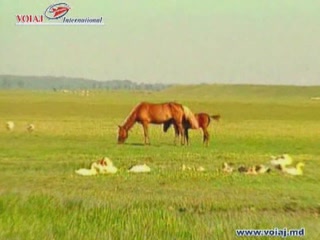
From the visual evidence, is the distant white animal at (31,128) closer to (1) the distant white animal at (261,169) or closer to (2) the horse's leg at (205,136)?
(2) the horse's leg at (205,136)

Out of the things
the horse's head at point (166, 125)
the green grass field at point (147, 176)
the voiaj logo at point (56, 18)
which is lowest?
the green grass field at point (147, 176)

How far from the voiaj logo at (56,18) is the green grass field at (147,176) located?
0.65 metres

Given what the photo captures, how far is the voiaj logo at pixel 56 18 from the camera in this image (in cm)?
457

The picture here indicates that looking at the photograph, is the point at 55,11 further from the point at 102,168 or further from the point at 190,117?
the point at 190,117

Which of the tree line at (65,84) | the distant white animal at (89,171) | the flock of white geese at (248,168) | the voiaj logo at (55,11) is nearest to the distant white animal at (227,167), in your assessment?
the flock of white geese at (248,168)

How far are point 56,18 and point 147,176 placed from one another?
1.93 meters

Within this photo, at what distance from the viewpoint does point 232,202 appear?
502cm

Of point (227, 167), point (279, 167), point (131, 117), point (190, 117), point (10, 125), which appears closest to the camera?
point (279, 167)

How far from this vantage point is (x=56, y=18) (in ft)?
15.1

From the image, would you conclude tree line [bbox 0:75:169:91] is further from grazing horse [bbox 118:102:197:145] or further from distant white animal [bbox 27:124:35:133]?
distant white animal [bbox 27:124:35:133]

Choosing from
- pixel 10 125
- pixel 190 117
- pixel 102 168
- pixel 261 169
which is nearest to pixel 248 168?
pixel 261 169

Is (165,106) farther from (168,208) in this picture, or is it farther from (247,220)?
(247,220)

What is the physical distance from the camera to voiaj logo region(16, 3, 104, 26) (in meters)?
4.57

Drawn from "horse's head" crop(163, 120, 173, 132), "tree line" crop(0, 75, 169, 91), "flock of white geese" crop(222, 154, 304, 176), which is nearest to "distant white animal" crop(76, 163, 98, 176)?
"tree line" crop(0, 75, 169, 91)
